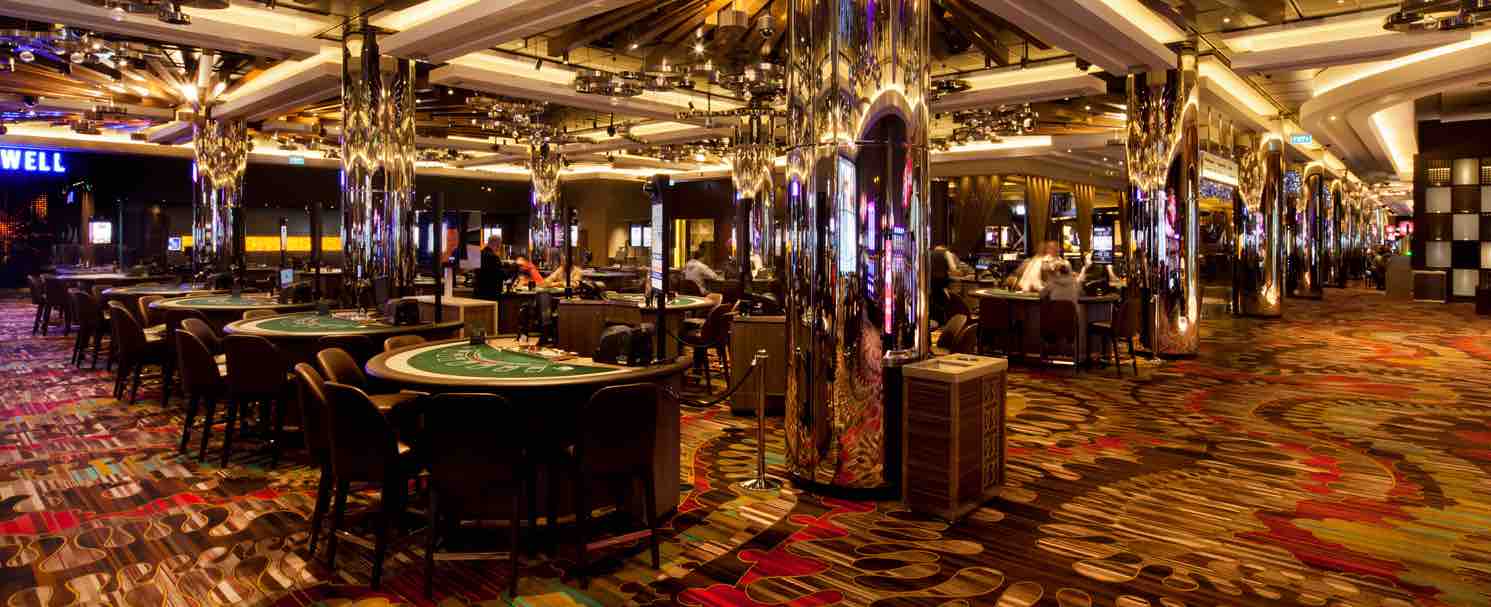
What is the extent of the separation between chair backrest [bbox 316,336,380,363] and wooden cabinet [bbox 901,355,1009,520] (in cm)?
347

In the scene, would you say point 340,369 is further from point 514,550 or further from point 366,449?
point 514,550

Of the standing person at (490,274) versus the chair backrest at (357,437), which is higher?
the standing person at (490,274)

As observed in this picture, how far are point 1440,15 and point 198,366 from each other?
940 cm

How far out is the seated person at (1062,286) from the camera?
909cm

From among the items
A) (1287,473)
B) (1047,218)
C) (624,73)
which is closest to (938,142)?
(624,73)

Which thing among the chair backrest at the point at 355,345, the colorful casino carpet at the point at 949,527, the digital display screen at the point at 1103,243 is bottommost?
the colorful casino carpet at the point at 949,527

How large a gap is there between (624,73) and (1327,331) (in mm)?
10464

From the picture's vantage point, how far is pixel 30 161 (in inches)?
798

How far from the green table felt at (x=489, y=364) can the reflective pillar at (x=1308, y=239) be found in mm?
19519

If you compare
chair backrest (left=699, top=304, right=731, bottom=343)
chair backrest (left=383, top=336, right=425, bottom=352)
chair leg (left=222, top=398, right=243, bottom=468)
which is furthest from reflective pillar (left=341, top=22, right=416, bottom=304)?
chair backrest (left=383, top=336, right=425, bottom=352)

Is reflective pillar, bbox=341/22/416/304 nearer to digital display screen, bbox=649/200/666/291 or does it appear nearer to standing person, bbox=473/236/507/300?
standing person, bbox=473/236/507/300

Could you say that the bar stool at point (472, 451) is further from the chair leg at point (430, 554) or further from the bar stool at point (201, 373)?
the bar stool at point (201, 373)

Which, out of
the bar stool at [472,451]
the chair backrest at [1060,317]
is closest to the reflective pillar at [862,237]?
the bar stool at [472,451]

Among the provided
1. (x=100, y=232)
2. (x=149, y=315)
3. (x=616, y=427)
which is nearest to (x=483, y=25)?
(x=149, y=315)
